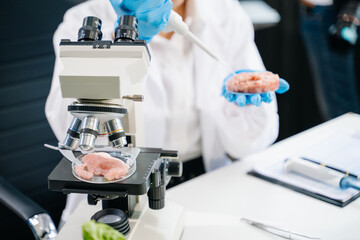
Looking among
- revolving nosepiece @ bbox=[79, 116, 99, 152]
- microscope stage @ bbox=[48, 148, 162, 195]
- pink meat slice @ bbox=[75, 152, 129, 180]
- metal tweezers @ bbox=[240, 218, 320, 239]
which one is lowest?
metal tweezers @ bbox=[240, 218, 320, 239]

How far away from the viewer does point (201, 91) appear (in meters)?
1.67

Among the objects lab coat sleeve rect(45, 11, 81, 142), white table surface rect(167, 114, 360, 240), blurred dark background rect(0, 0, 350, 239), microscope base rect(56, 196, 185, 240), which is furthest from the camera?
blurred dark background rect(0, 0, 350, 239)

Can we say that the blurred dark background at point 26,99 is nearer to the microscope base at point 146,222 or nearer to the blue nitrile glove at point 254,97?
the microscope base at point 146,222

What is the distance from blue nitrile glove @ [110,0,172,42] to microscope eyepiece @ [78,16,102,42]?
0.43ft

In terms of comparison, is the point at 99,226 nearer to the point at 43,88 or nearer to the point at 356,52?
the point at 43,88

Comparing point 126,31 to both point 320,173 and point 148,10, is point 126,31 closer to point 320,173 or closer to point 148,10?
point 148,10

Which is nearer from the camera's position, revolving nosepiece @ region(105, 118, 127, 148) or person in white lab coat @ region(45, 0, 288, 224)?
revolving nosepiece @ region(105, 118, 127, 148)

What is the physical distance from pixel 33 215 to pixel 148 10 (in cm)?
60

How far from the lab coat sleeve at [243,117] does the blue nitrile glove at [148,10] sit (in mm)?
657

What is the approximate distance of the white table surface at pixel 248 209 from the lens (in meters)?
1.11

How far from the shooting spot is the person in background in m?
2.99

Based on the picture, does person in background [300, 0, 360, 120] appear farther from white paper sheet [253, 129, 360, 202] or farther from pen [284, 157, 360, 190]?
pen [284, 157, 360, 190]

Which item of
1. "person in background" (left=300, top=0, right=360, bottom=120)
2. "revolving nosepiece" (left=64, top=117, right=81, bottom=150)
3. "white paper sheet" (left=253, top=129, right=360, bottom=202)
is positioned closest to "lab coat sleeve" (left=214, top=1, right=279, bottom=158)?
"white paper sheet" (left=253, top=129, right=360, bottom=202)

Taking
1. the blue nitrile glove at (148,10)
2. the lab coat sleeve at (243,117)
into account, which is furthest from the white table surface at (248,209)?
the blue nitrile glove at (148,10)
